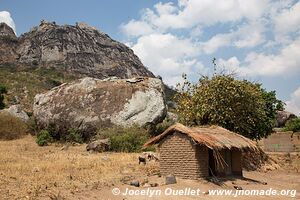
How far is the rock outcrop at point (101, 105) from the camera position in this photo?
2862cm

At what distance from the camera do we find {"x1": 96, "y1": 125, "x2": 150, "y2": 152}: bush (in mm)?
24781

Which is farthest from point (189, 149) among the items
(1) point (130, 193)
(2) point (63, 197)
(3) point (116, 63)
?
(3) point (116, 63)

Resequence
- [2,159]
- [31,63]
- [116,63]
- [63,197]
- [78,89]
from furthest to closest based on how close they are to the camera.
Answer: [116,63], [31,63], [78,89], [2,159], [63,197]

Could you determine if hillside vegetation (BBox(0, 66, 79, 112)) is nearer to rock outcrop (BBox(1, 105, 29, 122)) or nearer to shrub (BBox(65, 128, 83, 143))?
rock outcrop (BBox(1, 105, 29, 122))

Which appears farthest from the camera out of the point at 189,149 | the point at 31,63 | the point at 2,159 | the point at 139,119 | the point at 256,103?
the point at 31,63

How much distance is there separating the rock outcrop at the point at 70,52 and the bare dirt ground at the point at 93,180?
6365 cm

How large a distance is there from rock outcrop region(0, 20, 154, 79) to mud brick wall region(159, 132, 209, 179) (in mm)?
66717

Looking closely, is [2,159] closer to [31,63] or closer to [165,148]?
[165,148]

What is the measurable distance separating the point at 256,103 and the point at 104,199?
1483 cm

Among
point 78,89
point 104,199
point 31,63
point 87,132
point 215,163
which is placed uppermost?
point 31,63

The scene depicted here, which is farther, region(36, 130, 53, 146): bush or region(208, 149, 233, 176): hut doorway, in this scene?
region(36, 130, 53, 146): bush

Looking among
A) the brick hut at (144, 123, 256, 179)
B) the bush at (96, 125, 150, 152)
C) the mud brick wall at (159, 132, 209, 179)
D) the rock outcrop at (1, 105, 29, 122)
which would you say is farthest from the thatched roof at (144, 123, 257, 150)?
the rock outcrop at (1, 105, 29, 122)

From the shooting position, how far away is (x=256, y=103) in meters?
23.7

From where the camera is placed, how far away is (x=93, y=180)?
543 inches
